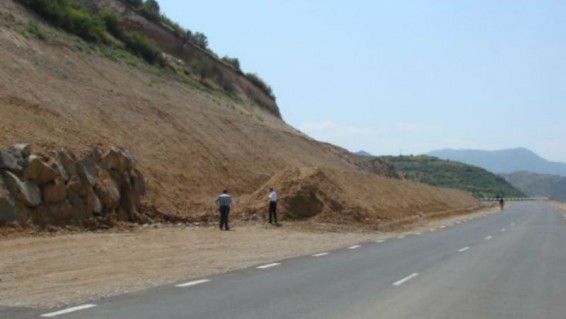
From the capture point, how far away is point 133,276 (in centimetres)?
1459

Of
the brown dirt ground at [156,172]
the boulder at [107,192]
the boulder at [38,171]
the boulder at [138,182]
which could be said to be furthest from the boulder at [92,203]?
the boulder at [138,182]

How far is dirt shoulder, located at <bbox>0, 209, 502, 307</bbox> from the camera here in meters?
12.6

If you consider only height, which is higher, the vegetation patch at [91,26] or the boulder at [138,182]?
the vegetation patch at [91,26]

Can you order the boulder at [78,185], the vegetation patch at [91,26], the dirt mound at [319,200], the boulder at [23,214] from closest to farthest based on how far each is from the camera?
the boulder at [23,214], the boulder at [78,185], the dirt mound at [319,200], the vegetation patch at [91,26]

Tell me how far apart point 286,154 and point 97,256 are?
3774 cm

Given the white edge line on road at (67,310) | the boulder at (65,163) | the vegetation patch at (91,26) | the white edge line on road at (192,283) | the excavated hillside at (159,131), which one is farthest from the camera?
the vegetation patch at (91,26)

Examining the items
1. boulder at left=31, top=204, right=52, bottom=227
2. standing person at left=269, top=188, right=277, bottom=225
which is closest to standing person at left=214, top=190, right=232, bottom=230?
standing person at left=269, top=188, right=277, bottom=225

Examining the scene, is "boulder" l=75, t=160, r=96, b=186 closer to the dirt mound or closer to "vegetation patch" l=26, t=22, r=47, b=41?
the dirt mound

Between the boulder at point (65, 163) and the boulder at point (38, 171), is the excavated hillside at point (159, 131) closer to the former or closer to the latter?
the boulder at point (65, 163)

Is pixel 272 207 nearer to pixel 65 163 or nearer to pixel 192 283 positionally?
pixel 65 163

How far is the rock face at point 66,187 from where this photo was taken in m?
21.8

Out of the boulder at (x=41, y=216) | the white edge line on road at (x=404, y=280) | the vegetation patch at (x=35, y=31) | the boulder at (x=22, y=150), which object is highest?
the vegetation patch at (x=35, y=31)

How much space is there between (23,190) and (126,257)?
5356mm

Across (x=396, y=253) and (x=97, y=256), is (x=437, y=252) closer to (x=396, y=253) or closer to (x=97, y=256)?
(x=396, y=253)
